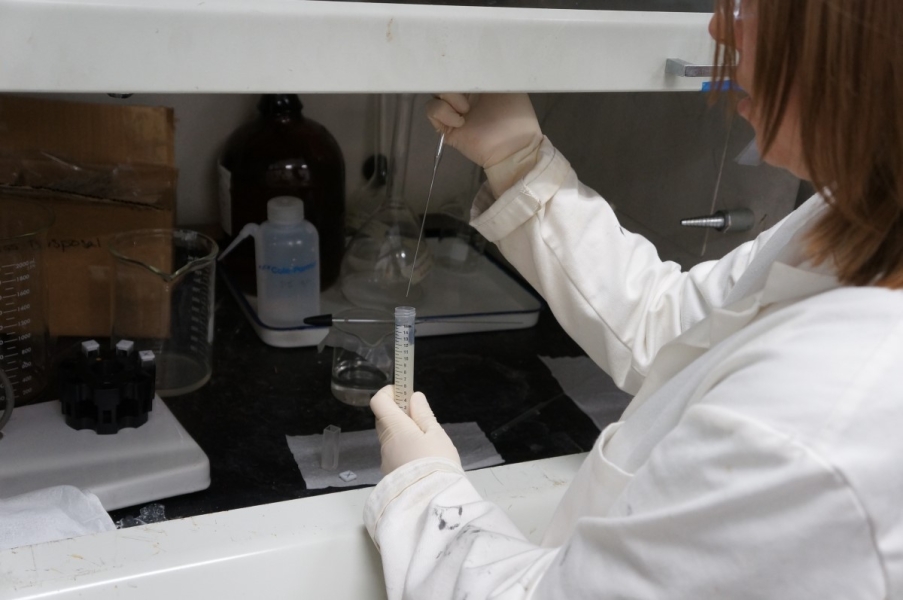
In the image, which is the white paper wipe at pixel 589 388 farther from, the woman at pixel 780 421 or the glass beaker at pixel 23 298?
the glass beaker at pixel 23 298

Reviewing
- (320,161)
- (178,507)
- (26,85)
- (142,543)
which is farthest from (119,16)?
(320,161)

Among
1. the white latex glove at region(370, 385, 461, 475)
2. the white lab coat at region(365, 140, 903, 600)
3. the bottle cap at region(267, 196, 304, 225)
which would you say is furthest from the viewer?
the bottle cap at region(267, 196, 304, 225)

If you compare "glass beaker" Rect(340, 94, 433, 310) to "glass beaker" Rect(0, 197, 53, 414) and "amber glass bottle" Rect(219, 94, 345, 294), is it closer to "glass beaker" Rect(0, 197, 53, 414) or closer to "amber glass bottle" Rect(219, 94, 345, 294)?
"amber glass bottle" Rect(219, 94, 345, 294)

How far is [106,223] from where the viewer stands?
101 cm

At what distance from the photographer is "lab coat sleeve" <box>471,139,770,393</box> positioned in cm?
78

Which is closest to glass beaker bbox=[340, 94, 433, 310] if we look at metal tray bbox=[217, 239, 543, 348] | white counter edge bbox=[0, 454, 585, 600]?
metal tray bbox=[217, 239, 543, 348]

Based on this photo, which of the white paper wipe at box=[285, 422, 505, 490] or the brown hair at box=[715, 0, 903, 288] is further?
the white paper wipe at box=[285, 422, 505, 490]

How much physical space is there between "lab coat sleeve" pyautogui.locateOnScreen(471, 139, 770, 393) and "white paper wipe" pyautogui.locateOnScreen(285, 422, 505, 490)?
0.19 metres

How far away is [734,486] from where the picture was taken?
0.42 metres

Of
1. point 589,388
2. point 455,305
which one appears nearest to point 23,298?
point 455,305

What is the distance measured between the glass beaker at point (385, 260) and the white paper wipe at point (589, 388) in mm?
215

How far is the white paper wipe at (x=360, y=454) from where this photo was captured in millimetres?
864

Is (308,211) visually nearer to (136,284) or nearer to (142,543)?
(136,284)

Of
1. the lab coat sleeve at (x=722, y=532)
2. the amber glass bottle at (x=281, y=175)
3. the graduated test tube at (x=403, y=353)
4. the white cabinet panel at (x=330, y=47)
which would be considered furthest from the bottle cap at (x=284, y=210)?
the lab coat sleeve at (x=722, y=532)
